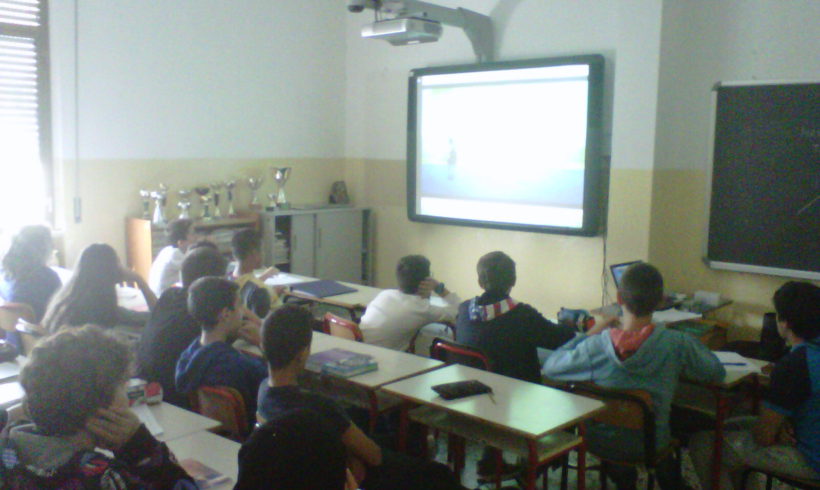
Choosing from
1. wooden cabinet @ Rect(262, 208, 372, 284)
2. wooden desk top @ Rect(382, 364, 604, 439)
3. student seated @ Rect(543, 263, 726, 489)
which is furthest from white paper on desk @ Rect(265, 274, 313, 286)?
student seated @ Rect(543, 263, 726, 489)

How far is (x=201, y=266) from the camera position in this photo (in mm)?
3611

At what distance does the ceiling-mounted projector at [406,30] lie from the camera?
4.87m

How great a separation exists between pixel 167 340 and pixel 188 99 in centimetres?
328

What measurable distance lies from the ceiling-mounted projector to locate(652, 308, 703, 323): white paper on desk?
234cm

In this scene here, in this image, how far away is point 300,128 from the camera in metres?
6.89

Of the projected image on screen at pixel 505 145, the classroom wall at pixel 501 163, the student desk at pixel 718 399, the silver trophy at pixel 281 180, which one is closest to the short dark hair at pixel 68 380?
the student desk at pixel 718 399

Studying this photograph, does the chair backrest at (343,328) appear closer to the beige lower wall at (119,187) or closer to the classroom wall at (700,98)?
the classroom wall at (700,98)

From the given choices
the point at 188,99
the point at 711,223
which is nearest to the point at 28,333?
the point at 188,99

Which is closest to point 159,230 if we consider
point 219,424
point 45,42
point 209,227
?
point 209,227

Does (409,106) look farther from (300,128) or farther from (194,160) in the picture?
(194,160)

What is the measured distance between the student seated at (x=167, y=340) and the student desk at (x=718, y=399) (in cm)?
218

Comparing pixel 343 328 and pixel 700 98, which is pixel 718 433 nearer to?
pixel 343 328

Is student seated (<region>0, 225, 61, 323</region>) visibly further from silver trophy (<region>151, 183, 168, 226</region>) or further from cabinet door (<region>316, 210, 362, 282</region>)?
cabinet door (<region>316, 210, 362, 282</region>)

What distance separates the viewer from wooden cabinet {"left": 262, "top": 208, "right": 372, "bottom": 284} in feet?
21.0
